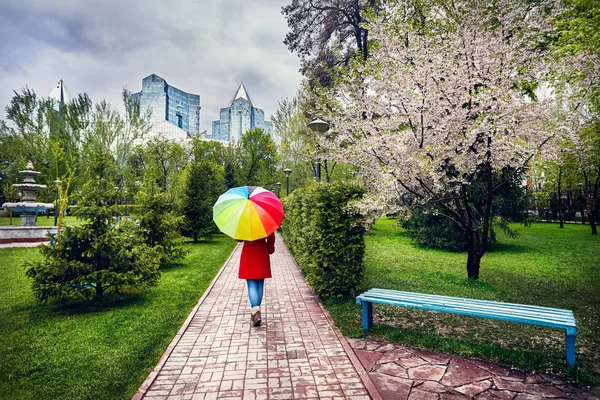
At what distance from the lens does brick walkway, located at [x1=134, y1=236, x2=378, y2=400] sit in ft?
11.1

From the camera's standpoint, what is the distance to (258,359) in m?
4.11

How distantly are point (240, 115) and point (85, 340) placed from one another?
129 metres

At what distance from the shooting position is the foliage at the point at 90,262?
226 inches

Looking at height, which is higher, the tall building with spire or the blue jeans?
the tall building with spire

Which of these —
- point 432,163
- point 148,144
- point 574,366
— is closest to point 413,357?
point 574,366

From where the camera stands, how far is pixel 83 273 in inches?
236

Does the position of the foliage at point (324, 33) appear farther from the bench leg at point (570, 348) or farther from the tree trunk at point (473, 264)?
the bench leg at point (570, 348)

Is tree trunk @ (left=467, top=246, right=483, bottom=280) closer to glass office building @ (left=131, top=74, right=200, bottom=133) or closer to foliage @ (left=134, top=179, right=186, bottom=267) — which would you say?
foliage @ (left=134, top=179, right=186, bottom=267)

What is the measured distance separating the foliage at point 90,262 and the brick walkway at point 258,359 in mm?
1585

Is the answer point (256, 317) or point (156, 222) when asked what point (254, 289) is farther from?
point (156, 222)

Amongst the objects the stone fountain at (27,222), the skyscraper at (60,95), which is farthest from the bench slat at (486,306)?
the skyscraper at (60,95)

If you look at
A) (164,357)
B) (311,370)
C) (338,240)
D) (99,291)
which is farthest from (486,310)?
(99,291)

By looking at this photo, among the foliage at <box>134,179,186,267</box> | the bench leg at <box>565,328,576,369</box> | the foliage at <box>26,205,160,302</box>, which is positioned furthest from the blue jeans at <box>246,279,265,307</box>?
the foliage at <box>134,179,186,267</box>

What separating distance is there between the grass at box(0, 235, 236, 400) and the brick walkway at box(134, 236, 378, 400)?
0.30 m
